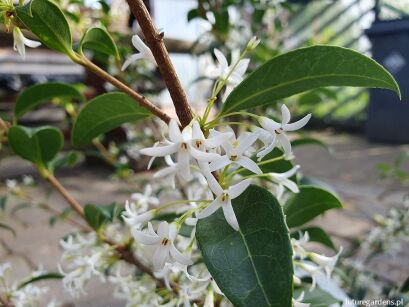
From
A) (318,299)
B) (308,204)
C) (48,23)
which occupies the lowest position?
(318,299)

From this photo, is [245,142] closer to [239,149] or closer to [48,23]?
[239,149]

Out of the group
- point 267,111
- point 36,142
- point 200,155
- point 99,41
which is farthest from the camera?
point 267,111

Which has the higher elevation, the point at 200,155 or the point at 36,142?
the point at 200,155

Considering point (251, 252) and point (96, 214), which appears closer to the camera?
point (251, 252)

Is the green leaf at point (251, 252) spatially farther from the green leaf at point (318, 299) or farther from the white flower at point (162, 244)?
the green leaf at point (318, 299)

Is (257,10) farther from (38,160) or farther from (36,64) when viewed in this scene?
(36,64)

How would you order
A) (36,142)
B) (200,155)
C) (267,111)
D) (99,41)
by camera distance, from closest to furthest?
(200,155), (99,41), (36,142), (267,111)

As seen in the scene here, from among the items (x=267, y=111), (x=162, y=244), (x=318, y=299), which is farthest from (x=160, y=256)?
(x=267, y=111)

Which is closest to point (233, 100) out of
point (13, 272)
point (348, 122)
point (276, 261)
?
point (276, 261)
